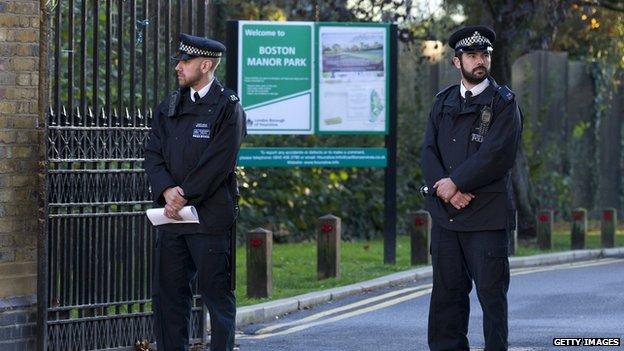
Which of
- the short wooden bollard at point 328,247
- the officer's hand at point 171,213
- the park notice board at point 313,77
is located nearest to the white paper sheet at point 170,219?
the officer's hand at point 171,213

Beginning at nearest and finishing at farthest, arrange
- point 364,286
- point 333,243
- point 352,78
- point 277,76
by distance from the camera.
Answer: point 364,286 < point 333,243 < point 277,76 < point 352,78

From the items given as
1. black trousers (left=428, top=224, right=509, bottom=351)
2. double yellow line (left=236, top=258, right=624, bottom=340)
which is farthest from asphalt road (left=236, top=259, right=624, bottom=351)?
black trousers (left=428, top=224, right=509, bottom=351)

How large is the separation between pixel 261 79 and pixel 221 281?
8035 millimetres

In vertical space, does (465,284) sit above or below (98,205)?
below

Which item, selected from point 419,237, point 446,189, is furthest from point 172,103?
point 419,237

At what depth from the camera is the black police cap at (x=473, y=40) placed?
831cm

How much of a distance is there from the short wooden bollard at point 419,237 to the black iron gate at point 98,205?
22.2ft

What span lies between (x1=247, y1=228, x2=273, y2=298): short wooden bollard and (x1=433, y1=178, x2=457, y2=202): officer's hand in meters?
5.33

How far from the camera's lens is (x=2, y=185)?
9086 mm

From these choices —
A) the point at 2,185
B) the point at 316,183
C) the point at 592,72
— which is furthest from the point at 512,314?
the point at 592,72

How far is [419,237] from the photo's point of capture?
1670cm

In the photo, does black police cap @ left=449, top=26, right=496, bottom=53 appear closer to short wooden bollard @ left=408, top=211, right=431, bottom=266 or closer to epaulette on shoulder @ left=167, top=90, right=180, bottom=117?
epaulette on shoulder @ left=167, top=90, right=180, bottom=117

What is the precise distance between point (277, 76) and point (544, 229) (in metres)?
4.78

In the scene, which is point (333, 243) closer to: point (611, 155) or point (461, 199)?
point (461, 199)
